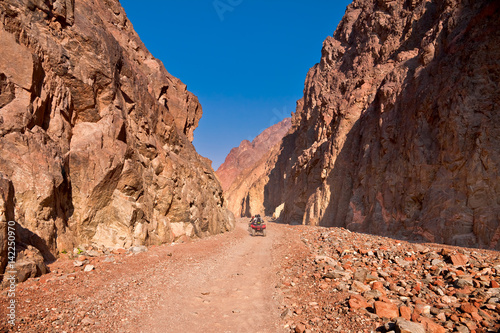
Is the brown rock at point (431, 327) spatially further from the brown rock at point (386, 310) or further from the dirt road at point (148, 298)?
the dirt road at point (148, 298)

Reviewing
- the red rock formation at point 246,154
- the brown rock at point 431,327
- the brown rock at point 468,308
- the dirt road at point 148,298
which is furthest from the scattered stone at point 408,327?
the red rock formation at point 246,154

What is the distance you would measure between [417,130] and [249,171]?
89.0m

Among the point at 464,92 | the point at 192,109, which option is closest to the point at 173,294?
the point at 464,92

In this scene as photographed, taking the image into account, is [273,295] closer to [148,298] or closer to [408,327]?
[148,298]

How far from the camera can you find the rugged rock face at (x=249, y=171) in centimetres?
8188

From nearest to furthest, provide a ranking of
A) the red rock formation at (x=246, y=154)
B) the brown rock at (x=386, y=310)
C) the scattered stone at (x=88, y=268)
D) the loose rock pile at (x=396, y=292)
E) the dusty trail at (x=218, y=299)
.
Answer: the loose rock pile at (x=396, y=292) → the brown rock at (x=386, y=310) → the dusty trail at (x=218, y=299) → the scattered stone at (x=88, y=268) → the red rock formation at (x=246, y=154)

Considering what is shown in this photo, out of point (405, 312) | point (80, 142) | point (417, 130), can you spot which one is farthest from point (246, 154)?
point (405, 312)

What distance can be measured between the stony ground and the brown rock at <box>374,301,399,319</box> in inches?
0.7

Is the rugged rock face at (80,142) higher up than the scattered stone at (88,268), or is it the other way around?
the rugged rock face at (80,142)

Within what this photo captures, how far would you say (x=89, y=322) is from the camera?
16.0 feet

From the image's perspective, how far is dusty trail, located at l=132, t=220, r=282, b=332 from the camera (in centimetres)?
544

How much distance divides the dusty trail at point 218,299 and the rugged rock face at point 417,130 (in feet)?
40.6

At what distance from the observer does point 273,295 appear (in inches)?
283

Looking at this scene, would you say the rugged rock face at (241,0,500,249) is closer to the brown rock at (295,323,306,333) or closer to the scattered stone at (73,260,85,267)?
the brown rock at (295,323,306,333)
